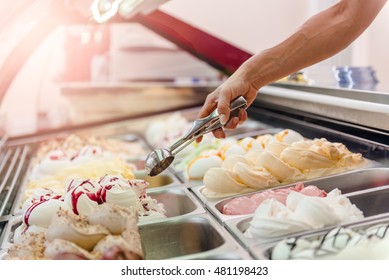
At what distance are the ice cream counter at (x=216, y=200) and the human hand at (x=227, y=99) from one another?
0.45 ft

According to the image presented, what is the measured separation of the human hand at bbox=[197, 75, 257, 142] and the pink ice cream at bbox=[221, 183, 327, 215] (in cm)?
26

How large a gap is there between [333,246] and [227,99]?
26.0 inches

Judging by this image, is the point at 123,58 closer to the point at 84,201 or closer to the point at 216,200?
the point at 216,200

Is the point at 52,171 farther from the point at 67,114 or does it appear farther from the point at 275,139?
the point at 67,114

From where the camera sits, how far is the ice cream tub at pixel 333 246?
3.77 ft

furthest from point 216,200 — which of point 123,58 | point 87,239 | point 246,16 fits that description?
point 123,58

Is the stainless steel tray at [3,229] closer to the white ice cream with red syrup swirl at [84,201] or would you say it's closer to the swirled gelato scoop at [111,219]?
the white ice cream with red syrup swirl at [84,201]

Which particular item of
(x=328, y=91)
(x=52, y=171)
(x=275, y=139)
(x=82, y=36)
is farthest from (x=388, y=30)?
(x=82, y=36)

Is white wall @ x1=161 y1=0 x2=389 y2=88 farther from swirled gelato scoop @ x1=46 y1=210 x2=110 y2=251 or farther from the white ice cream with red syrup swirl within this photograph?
swirled gelato scoop @ x1=46 y1=210 x2=110 y2=251

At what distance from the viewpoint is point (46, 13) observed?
8.09 feet

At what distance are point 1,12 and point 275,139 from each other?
1.14m

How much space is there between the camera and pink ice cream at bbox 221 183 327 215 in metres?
1.47

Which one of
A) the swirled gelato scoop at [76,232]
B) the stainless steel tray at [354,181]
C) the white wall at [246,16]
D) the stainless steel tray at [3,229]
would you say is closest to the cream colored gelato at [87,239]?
the swirled gelato scoop at [76,232]

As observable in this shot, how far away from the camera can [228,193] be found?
1.63m
